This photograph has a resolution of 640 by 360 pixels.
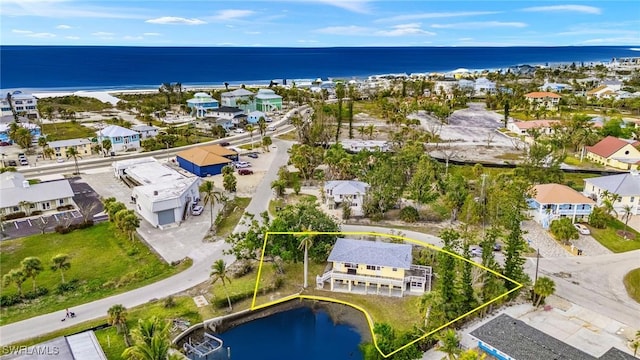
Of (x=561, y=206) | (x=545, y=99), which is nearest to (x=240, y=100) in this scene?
(x=545, y=99)

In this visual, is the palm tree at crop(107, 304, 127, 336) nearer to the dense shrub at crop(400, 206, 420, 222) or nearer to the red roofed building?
the dense shrub at crop(400, 206, 420, 222)

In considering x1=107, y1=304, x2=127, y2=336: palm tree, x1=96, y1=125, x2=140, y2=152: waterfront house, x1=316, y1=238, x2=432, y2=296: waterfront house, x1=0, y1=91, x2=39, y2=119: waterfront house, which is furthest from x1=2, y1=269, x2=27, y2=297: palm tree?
x1=0, y1=91, x2=39, y2=119: waterfront house

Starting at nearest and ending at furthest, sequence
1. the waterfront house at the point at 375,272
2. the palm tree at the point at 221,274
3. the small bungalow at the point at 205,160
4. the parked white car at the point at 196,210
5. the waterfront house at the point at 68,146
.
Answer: the palm tree at the point at 221,274, the waterfront house at the point at 375,272, the parked white car at the point at 196,210, the small bungalow at the point at 205,160, the waterfront house at the point at 68,146

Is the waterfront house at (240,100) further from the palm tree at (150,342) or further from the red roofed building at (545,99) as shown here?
the palm tree at (150,342)

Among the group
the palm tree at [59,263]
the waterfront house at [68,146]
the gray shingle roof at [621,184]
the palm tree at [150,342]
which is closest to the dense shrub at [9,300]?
the palm tree at [59,263]

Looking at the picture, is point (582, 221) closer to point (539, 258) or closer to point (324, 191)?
point (539, 258)

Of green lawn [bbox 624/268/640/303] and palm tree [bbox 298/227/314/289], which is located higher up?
palm tree [bbox 298/227/314/289]
